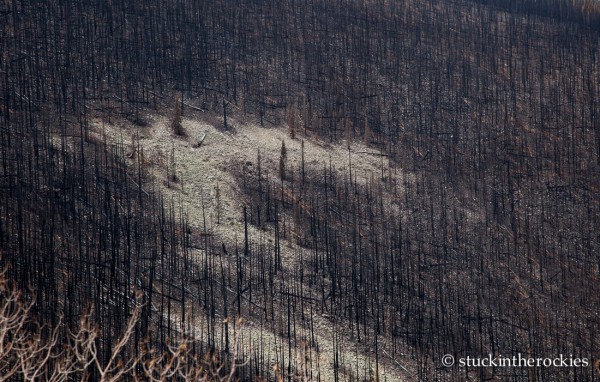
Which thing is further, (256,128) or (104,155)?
(256,128)

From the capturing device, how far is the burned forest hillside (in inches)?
687

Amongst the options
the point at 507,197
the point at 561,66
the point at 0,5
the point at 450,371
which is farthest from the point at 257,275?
the point at 561,66

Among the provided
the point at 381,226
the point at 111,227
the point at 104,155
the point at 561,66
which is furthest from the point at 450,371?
the point at 561,66

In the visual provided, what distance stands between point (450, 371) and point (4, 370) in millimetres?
8670

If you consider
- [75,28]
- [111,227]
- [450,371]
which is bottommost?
A: [450,371]

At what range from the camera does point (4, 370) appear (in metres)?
15.0

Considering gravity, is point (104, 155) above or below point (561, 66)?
below

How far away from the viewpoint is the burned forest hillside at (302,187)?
57.2 ft

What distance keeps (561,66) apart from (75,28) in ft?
45.4

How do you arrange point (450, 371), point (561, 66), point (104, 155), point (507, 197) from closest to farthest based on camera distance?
1. point (450, 371)
2. point (104, 155)
3. point (507, 197)
4. point (561, 66)

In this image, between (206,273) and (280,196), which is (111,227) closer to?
(206,273)

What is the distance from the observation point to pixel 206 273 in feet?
60.8

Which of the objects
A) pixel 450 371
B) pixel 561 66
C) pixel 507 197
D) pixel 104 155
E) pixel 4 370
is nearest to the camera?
pixel 4 370

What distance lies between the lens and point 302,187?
21.2 meters
